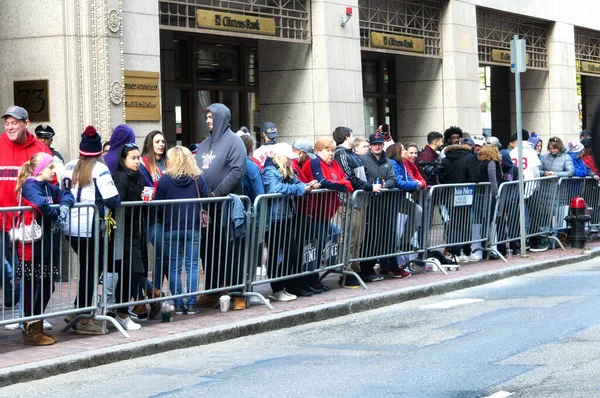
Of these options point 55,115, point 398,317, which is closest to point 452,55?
point 55,115

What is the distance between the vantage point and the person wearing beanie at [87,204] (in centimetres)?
953

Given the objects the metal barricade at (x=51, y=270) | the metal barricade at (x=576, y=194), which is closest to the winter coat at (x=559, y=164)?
the metal barricade at (x=576, y=194)

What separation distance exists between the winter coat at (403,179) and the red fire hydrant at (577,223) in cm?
445

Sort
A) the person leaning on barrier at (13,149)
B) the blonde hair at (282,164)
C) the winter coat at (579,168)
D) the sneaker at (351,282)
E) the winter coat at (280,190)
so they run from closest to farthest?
the person leaning on barrier at (13,149) → the winter coat at (280,190) → the blonde hair at (282,164) → the sneaker at (351,282) → the winter coat at (579,168)

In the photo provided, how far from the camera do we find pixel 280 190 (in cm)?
1160

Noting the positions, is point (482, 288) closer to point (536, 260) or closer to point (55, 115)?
point (536, 260)

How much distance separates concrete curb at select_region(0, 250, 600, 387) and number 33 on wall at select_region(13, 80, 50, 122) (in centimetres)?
554

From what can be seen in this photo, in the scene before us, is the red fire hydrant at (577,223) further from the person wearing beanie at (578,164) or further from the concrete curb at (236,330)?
the concrete curb at (236,330)

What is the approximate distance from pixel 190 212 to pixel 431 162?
6163 millimetres

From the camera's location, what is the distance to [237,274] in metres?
11.2

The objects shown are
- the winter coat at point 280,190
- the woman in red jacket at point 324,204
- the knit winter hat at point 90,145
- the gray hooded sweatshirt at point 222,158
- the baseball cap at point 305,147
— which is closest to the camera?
the knit winter hat at point 90,145

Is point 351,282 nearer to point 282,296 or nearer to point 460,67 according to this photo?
point 282,296

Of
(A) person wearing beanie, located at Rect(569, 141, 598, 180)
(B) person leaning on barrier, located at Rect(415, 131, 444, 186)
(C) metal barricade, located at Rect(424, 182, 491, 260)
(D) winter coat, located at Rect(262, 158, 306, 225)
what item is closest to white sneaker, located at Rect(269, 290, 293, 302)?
(D) winter coat, located at Rect(262, 158, 306, 225)

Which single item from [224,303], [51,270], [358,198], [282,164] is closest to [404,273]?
[358,198]
